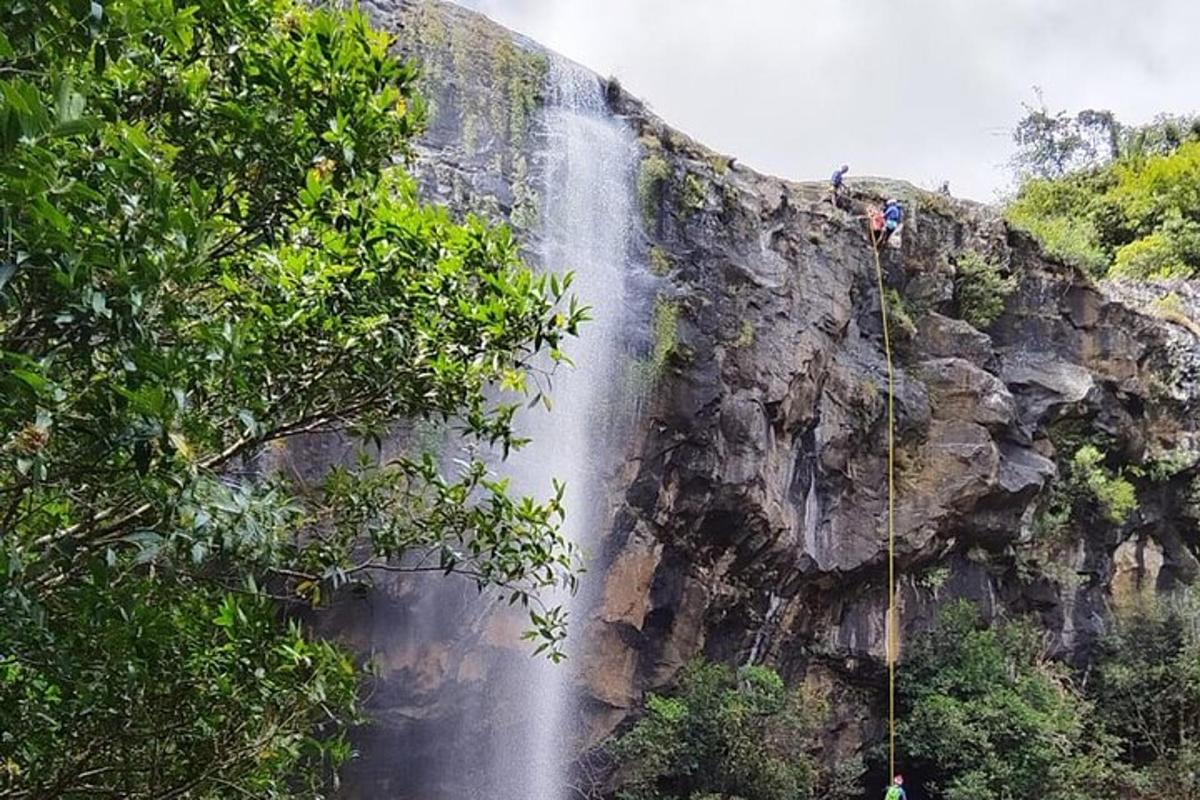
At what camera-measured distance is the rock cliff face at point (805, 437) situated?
33.1 ft

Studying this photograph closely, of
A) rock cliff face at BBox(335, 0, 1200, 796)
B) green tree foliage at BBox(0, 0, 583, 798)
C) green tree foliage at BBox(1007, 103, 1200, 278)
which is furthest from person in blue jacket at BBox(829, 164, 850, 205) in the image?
green tree foliage at BBox(0, 0, 583, 798)

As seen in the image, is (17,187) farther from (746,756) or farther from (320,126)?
(746,756)

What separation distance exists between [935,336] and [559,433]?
236 inches

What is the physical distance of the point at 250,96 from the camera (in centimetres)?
315

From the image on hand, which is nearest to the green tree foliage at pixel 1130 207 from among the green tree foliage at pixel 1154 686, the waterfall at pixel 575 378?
the green tree foliage at pixel 1154 686

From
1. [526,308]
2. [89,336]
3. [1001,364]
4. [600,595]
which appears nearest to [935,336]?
[1001,364]

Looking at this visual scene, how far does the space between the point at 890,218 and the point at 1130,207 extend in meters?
11.5

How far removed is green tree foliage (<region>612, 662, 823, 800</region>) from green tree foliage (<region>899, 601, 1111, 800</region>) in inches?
87.8

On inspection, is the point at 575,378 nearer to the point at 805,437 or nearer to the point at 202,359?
the point at 805,437

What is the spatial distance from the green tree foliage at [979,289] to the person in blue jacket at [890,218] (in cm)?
168

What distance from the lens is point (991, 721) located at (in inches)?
441

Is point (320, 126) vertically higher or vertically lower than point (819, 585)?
higher

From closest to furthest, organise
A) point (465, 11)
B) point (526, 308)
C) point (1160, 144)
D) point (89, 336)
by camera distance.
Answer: point (89, 336)
point (526, 308)
point (465, 11)
point (1160, 144)

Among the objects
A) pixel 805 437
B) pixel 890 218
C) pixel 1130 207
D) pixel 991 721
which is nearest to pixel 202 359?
pixel 805 437
